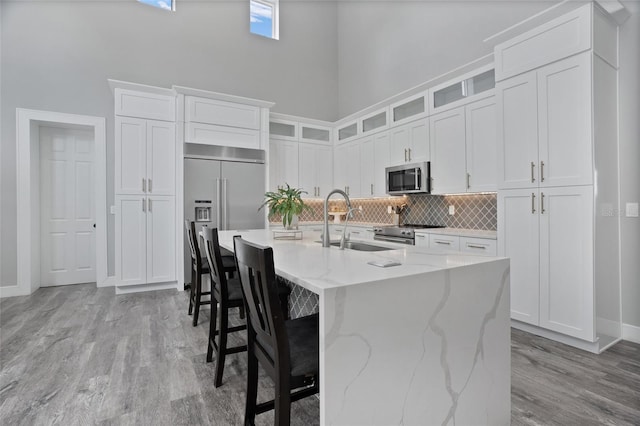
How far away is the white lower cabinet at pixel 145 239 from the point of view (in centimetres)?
408

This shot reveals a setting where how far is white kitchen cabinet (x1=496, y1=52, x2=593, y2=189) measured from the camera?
2.43m

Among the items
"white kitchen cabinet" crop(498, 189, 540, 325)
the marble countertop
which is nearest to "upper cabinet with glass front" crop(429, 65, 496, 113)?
"white kitchen cabinet" crop(498, 189, 540, 325)

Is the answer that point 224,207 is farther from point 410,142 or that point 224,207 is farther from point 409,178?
point 410,142

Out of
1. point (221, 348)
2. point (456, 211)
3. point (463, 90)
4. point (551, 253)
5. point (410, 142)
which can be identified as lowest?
point (221, 348)

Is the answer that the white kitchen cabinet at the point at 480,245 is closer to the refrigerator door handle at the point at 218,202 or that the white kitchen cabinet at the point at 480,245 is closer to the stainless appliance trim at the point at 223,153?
the stainless appliance trim at the point at 223,153

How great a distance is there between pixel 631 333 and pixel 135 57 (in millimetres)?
6632

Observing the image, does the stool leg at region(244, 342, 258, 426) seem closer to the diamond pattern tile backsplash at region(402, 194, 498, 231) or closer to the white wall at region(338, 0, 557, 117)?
the diamond pattern tile backsplash at region(402, 194, 498, 231)

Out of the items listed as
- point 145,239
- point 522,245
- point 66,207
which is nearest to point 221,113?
point 145,239

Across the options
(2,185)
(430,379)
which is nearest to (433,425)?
(430,379)

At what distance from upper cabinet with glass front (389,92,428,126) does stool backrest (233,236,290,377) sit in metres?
3.57

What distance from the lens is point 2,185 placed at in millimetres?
3955

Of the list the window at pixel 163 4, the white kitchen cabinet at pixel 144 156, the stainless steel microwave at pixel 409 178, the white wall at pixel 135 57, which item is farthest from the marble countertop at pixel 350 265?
the window at pixel 163 4

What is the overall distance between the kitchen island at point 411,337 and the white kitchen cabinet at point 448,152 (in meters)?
2.32

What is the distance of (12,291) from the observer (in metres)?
3.97
